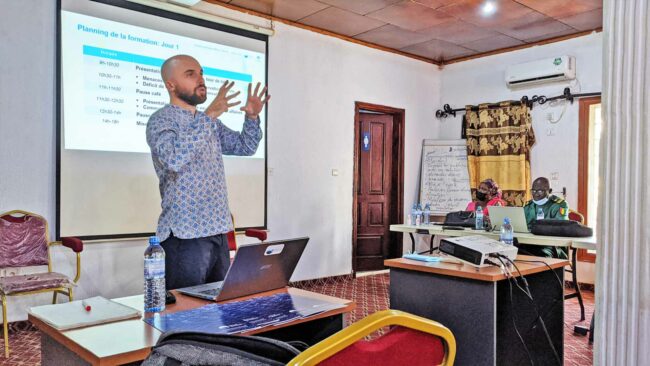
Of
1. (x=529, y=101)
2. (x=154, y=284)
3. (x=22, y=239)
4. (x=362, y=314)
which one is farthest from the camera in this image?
(x=529, y=101)

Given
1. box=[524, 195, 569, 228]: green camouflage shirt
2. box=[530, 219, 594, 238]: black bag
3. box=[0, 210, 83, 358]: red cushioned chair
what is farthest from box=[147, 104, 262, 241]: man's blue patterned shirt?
box=[524, 195, 569, 228]: green camouflage shirt

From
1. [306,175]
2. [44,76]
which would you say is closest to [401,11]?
[306,175]

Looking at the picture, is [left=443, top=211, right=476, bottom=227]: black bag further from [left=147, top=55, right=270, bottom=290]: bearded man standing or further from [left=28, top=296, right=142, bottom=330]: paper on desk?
[left=28, top=296, right=142, bottom=330]: paper on desk

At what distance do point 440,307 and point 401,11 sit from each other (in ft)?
10.5

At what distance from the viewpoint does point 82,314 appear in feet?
4.47

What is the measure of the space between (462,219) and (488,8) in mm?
2018

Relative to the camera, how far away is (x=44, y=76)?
3.52 meters

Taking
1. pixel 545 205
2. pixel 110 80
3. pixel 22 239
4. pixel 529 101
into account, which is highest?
pixel 529 101

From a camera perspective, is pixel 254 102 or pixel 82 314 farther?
pixel 254 102

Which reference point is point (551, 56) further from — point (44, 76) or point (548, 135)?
point (44, 76)

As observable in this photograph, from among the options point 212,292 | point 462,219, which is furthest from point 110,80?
point 462,219

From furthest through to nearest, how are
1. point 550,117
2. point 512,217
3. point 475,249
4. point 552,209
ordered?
point 550,117
point 552,209
point 512,217
point 475,249

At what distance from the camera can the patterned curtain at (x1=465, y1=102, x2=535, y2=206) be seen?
5652 millimetres

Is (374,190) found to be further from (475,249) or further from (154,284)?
(154,284)
